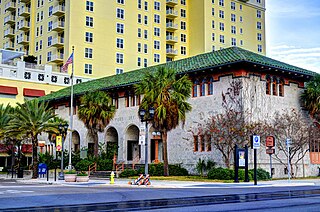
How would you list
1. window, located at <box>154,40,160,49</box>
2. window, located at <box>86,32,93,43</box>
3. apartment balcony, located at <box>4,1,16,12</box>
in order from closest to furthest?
window, located at <box>86,32,93,43</box> → window, located at <box>154,40,160,49</box> → apartment balcony, located at <box>4,1,16,12</box>

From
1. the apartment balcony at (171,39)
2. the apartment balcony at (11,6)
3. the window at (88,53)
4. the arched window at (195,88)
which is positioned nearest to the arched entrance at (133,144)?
the arched window at (195,88)

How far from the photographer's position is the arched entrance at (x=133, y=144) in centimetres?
4878

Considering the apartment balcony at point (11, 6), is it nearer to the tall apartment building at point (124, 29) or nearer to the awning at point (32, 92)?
the tall apartment building at point (124, 29)

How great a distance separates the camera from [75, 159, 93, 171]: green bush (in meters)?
45.9

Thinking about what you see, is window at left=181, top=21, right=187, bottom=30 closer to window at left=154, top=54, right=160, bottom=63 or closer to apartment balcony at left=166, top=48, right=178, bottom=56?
apartment balcony at left=166, top=48, right=178, bottom=56

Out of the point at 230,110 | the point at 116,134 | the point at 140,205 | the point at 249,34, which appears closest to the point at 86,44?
the point at 116,134

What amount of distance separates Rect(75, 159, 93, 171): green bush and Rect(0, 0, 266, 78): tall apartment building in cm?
3095

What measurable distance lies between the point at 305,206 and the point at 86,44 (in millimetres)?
64229

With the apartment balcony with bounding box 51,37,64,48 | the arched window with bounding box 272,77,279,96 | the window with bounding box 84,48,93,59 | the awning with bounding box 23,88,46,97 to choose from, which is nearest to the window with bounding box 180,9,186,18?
the window with bounding box 84,48,93,59

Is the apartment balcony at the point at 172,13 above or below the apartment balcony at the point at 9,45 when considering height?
above

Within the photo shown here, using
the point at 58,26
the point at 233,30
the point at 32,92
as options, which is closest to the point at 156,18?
the point at 233,30

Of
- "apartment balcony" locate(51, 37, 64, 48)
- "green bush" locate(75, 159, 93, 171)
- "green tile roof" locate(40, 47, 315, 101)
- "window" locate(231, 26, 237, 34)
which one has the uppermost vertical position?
→ "window" locate(231, 26, 237, 34)

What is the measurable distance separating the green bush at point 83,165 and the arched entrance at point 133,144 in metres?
4.86

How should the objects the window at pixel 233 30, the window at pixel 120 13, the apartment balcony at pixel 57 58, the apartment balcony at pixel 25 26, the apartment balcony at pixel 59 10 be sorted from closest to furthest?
the apartment balcony at pixel 59 10, the apartment balcony at pixel 57 58, the window at pixel 120 13, the apartment balcony at pixel 25 26, the window at pixel 233 30
